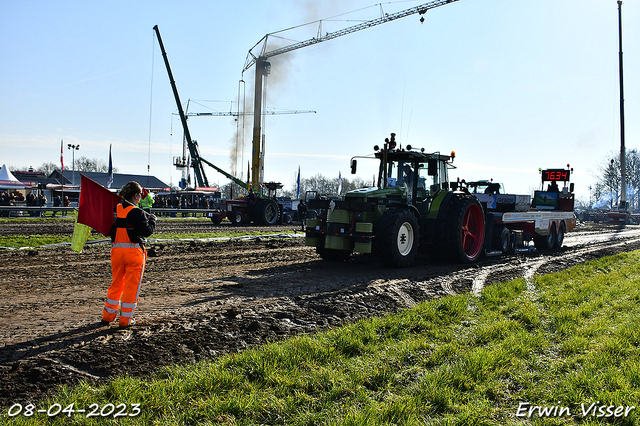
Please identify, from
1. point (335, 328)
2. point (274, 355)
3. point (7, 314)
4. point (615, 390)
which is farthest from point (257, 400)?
point (7, 314)

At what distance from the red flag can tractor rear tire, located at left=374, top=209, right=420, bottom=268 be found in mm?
5349

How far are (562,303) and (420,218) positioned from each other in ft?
14.0

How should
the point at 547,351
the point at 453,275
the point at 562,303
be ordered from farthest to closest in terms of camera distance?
1. the point at 453,275
2. the point at 562,303
3. the point at 547,351

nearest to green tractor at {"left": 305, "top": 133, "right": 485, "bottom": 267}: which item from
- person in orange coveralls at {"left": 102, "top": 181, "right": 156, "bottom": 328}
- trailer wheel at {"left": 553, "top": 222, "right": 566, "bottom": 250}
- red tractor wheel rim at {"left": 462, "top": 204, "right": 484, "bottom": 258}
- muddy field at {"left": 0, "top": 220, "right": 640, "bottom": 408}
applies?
red tractor wheel rim at {"left": 462, "top": 204, "right": 484, "bottom": 258}

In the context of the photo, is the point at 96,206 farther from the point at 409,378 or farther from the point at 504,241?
the point at 504,241

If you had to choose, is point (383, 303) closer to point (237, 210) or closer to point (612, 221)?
point (237, 210)

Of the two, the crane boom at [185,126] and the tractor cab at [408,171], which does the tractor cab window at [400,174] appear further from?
the crane boom at [185,126]

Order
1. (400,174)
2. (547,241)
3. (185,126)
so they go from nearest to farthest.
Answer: (400,174) < (547,241) < (185,126)

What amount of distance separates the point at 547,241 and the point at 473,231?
4.88m

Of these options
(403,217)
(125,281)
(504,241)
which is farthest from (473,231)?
(125,281)

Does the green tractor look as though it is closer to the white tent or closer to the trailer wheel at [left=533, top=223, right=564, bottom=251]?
the trailer wheel at [left=533, top=223, right=564, bottom=251]

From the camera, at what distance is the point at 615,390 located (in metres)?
3.64

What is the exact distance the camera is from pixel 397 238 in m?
9.62

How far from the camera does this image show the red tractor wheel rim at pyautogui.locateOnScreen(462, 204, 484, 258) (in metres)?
11.8
